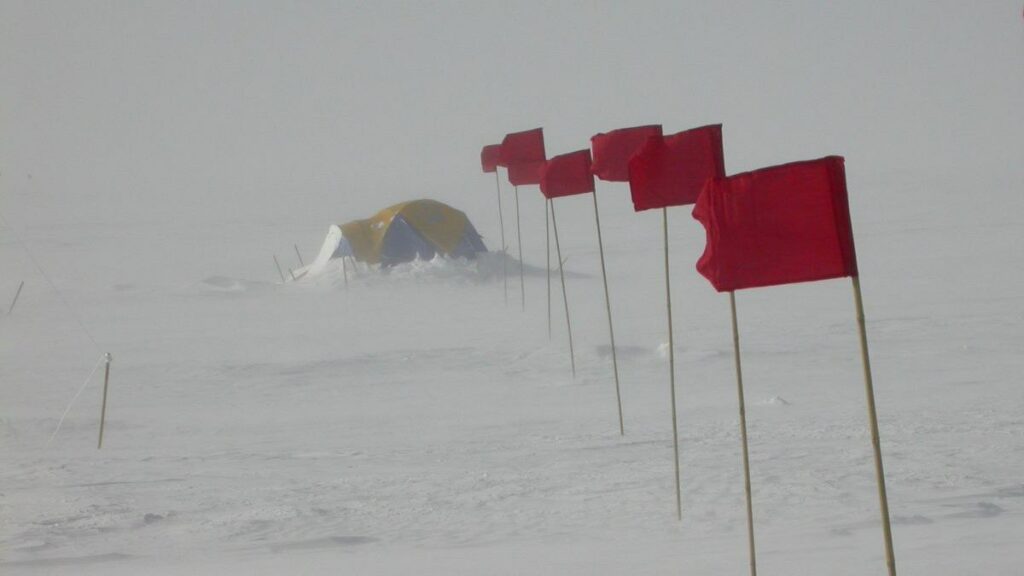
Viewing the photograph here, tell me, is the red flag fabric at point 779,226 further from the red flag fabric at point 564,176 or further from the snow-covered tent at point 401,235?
the snow-covered tent at point 401,235

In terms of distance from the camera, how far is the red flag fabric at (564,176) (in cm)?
1606

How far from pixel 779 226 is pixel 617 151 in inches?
260

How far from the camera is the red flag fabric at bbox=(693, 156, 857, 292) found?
6.68 metres

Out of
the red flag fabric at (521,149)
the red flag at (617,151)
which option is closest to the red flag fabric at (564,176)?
the red flag at (617,151)

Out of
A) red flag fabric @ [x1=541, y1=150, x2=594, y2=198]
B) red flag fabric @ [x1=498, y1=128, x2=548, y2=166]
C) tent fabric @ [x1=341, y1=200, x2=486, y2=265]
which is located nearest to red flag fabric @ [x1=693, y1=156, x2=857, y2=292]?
red flag fabric @ [x1=541, y1=150, x2=594, y2=198]

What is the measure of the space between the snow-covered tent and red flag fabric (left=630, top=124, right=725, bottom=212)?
2008cm

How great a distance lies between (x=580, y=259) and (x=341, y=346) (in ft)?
62.3

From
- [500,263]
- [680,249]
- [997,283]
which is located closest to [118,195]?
[680,249]

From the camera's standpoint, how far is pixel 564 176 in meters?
16.5

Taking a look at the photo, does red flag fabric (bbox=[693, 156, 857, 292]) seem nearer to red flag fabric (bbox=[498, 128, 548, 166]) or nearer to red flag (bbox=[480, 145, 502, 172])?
red flag fabric (bbox=[498, 128, 548, 166])

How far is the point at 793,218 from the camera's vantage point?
6871 mm

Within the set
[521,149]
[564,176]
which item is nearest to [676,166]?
[564,176]

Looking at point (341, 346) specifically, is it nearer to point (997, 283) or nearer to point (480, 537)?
point (480, 537)

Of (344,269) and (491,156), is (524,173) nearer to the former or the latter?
(491,156)
